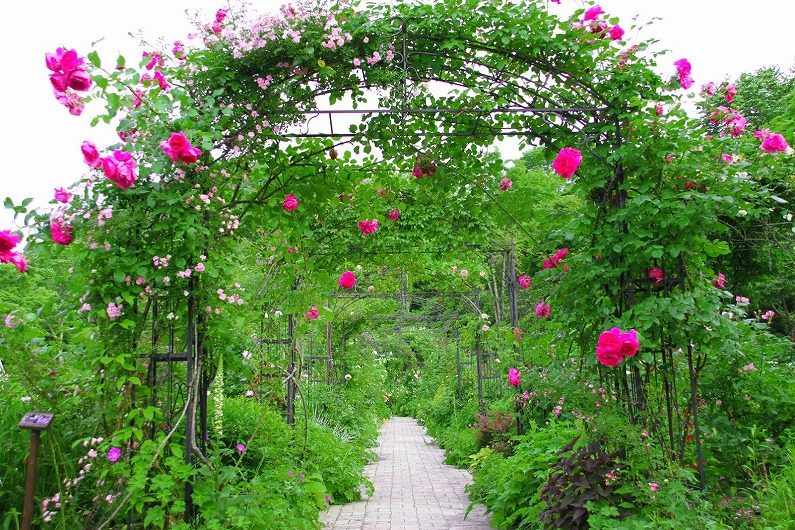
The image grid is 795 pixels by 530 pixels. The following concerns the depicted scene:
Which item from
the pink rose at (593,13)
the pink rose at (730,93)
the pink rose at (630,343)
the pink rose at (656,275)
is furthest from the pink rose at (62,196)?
the pink rose at (730,93)

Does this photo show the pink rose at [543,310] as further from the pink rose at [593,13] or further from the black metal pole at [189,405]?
the black metal pole at [189,405]

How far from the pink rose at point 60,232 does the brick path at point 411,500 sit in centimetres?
300

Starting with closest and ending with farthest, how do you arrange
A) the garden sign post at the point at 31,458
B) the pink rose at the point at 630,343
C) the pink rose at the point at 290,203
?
the garden sign post at the point at 31,458, the pink rose at the point at 630,343, the pink rose at the point at 290,203

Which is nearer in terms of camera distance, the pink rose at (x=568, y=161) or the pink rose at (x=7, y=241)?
the pink rose at (x=7, y=241)

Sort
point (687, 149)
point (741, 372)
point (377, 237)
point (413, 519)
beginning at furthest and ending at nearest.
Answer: point (377, 237)
point (413, 519)
point (741, 372)
point (687, 149)

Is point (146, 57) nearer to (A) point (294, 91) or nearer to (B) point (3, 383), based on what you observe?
(A) point (294, 91)

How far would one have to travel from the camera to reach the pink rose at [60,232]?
2930 millimetres

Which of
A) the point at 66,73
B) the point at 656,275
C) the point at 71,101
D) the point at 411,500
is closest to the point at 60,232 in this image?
the point at 71,101

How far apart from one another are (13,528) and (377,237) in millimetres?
5230

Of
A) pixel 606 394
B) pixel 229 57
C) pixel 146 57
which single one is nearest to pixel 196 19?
pixel 229 57

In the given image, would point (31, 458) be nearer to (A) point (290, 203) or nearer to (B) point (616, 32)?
(A) point (290, 203)

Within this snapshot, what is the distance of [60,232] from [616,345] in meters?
2.62

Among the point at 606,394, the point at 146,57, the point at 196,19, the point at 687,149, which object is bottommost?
the point at 606,394

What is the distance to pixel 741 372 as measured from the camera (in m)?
3.93
